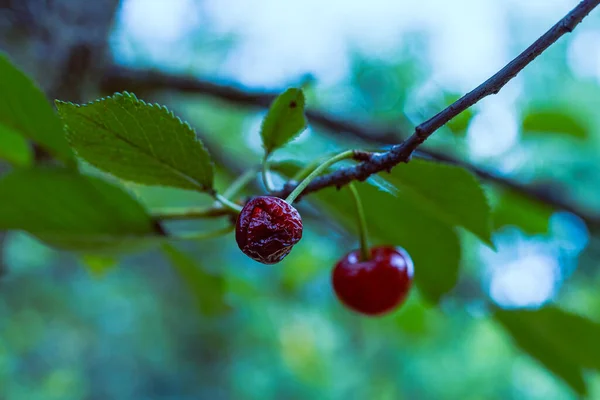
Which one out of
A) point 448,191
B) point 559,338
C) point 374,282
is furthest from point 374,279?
point 559,338

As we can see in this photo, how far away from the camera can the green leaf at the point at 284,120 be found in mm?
442

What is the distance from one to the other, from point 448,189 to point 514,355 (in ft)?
9.86

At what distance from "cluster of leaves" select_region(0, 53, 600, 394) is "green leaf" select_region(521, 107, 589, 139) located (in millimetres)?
439

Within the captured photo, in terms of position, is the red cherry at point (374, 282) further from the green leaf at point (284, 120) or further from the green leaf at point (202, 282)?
the green leaf at point (202, 282)

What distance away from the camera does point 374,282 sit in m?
0.57

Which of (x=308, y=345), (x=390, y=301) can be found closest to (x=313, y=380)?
(x=308, y=345)

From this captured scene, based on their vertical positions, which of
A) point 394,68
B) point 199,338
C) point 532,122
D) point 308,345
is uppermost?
point 532,122

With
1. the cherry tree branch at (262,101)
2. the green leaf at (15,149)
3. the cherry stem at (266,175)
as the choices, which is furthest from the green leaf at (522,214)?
the green leaf at (15,149)

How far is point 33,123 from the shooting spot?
587 millimetres

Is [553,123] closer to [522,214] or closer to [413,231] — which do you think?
[522,214]

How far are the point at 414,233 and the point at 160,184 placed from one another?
0.95ft

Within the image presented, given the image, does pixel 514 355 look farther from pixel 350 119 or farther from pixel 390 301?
pixel 390 301

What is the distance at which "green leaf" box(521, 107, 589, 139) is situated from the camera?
1.08m

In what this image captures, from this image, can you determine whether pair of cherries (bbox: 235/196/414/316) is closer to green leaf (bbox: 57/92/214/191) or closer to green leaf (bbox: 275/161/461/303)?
green leaf (bbox: 275/161/461/303)
